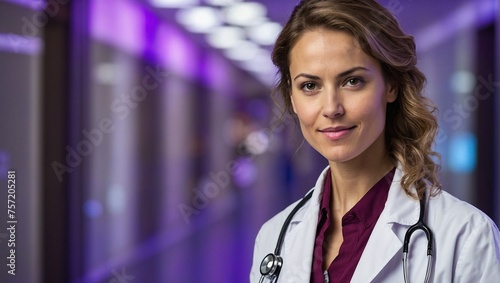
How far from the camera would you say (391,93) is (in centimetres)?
145

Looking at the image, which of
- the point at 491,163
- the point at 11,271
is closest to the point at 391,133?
the point at 11,271

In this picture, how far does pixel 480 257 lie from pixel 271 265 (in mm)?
529

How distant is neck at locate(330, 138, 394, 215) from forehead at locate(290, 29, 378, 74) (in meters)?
0.24

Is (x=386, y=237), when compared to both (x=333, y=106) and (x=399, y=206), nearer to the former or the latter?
(x=399, y=206)

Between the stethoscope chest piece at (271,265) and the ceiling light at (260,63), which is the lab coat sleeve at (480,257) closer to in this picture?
the stethoscope chest piece at (271,265)

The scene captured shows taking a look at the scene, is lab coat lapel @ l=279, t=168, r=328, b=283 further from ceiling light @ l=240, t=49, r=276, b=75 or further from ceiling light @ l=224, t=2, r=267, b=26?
ceiling light @ l=240, t=49, r=276, b=75

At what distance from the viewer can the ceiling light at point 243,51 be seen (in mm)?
9328

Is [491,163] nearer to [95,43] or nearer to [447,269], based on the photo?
[95,43]

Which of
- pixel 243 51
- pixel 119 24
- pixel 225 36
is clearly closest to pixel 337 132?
pixel 119 24

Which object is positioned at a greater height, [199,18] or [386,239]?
[199,18]

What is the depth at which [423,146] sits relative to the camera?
1443 millimetres

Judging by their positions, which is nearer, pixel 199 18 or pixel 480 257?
pixel 480 257

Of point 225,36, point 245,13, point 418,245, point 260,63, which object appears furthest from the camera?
point 260,63

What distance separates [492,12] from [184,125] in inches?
197
